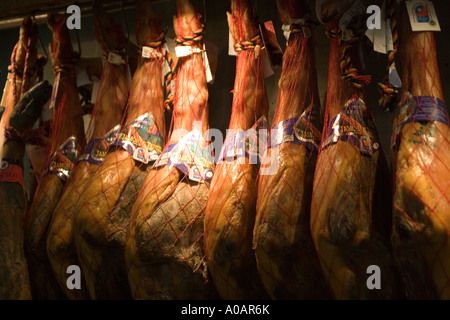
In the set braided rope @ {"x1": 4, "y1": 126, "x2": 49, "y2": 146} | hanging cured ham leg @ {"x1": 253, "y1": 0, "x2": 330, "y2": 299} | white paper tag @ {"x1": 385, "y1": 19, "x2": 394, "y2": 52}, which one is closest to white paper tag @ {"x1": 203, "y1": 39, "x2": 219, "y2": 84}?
hanging cured ham leg @ {"x1": 253, "y1": 0, "x2": 330, "y2": 299}

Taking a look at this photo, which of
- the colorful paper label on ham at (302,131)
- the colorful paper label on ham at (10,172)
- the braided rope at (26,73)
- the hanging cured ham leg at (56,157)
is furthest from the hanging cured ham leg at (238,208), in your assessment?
the braided rope at (26,73)

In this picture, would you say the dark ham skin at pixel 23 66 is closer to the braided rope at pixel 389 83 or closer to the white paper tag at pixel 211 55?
the white paper tag at pixel 211 55

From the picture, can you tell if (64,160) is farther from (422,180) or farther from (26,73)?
(422,180)

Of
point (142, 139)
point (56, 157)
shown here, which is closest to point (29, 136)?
point (56, 157)

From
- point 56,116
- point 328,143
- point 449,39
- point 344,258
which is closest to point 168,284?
point 344,258

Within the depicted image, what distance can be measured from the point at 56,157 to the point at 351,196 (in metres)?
1.48

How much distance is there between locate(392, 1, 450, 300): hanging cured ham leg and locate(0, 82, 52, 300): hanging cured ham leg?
1524mm

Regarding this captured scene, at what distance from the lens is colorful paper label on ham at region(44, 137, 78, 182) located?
95.5 inches

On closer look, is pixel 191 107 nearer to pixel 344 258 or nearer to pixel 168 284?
pixel 168 284

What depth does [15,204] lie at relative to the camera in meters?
2.27

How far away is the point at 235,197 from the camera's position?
1.87 meters

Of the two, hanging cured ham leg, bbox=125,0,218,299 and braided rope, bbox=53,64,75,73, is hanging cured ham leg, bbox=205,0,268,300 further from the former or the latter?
braided rope, bbox=53,64,75,73

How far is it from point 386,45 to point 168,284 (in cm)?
118
